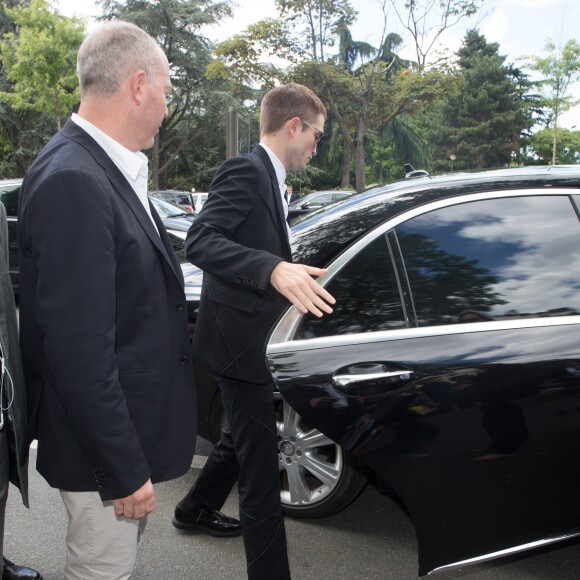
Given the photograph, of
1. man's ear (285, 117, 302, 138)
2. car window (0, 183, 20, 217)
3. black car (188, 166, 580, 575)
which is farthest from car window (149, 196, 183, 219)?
black car (188, 166, 580, 575)

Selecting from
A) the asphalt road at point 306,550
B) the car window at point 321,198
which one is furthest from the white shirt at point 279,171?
the car window at point 321,198

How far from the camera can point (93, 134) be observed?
4.78 feet

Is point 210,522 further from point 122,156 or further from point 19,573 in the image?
point 122,156

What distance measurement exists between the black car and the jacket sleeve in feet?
1.18

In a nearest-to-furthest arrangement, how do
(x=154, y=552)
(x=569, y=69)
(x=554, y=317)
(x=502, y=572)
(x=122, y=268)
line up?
1. (x=122, y=268)
2. (x=554, y=317)
3. (x=502, y=572)
4. (x=154, y=552)
5. (x=569, y=69)

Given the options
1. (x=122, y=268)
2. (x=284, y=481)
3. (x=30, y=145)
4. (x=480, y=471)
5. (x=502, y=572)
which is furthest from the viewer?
(x=30, y=145)

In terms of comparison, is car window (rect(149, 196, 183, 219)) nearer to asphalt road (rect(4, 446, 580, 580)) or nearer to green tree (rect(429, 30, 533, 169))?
asphalt road (rect(4, 446, 580, 580))

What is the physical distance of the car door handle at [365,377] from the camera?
1926mm

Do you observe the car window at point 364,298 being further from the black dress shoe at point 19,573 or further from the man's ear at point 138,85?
the black dress shoe at point 19,573

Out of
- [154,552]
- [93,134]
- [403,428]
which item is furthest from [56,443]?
[154,552]

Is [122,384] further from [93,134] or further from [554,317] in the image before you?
[554,317]

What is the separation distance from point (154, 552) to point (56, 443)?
1.41 meters

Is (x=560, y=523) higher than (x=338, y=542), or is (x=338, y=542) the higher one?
(x=560, y=523)

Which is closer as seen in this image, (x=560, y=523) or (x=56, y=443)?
(x=56, y=443)
